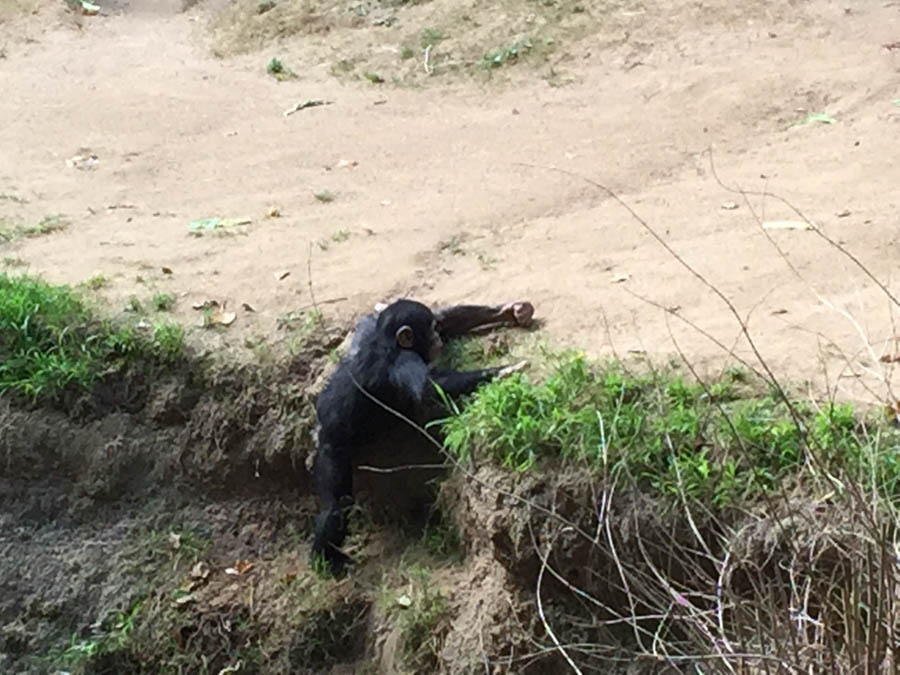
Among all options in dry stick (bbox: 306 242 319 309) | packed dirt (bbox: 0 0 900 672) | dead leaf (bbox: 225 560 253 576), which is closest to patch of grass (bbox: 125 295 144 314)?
packed dirt (bbox: 0 0 900 672)

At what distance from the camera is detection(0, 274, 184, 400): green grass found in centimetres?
571

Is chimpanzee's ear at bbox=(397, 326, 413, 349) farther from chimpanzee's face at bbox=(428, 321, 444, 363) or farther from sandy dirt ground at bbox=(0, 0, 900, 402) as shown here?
sandy dirt ground at bbox=(0, 0, 900, 402)

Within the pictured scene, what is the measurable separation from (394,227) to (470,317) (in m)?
1.60

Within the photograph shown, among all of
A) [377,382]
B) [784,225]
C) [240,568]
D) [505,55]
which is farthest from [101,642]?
[505,55]

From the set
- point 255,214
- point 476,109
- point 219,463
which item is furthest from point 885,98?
point 219,463

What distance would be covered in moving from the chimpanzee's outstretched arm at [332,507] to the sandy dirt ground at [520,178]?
→ 876 millimetres

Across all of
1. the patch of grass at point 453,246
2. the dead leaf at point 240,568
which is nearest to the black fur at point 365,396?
the dead leaf at point 240,568

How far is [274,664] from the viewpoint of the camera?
5195mm

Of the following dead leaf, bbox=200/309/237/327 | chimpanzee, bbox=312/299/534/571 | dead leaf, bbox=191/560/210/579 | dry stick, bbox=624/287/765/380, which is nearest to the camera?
dry stick, bbox=624/287/765/380

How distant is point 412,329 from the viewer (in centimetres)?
514

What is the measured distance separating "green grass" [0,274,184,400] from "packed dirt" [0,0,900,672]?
0.58 ft

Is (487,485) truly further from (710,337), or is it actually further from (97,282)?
(97,282)

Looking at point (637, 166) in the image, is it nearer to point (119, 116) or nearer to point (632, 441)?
point (632, 441)

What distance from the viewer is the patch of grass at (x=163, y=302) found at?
235 inches
